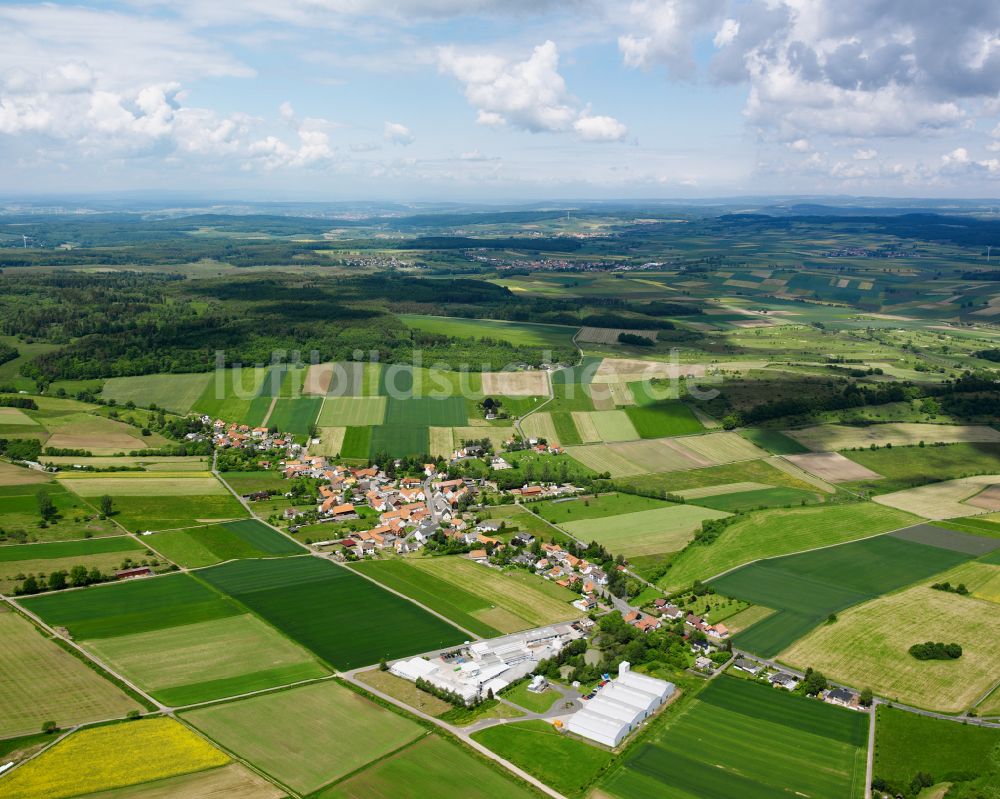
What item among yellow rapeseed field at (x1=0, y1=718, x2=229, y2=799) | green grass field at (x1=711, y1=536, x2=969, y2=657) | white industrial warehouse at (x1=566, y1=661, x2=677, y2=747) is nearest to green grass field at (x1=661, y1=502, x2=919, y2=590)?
green grass field at (x1=711, y1=536, x2=969, y2=657)

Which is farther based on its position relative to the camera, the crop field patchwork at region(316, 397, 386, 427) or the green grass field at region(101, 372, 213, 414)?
the green grass field at region(101, 372, 213, 414)

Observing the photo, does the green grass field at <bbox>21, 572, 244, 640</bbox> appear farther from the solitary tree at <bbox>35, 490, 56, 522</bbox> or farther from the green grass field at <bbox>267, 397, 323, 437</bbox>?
the green grass field at <bbox>267, 397, 323, 437</bbox>

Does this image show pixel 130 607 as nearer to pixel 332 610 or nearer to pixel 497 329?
pixel 332 610

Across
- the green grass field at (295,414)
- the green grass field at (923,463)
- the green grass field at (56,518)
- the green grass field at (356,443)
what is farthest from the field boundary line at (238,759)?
the green grass field at (923,463)

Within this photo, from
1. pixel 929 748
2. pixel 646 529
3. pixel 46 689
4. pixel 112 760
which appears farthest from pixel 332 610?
pixel 929 748

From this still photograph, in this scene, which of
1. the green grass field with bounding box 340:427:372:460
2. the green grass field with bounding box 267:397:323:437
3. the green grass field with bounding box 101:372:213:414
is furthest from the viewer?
the green grass field with bounding box 101:372:213:414

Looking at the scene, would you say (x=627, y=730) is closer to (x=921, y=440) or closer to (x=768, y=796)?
(x=768, y=796)

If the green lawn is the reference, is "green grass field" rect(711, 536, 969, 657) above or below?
above

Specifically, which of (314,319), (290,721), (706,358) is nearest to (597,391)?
(706,358)
